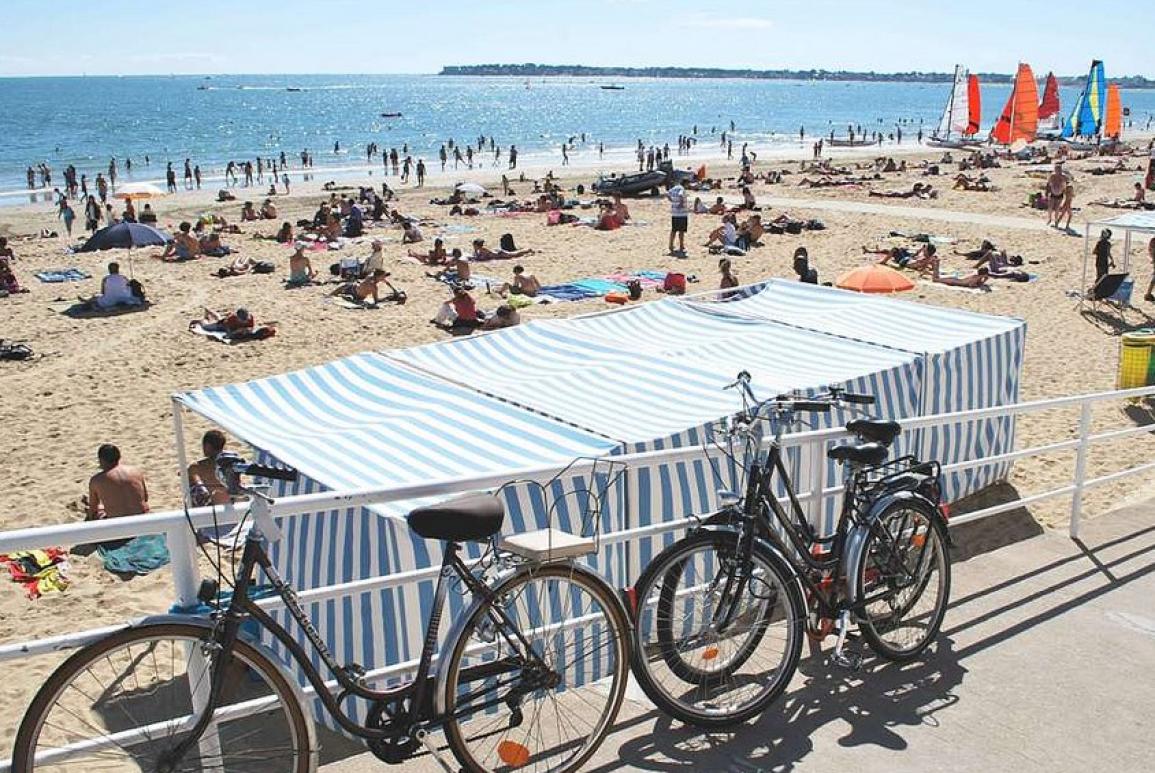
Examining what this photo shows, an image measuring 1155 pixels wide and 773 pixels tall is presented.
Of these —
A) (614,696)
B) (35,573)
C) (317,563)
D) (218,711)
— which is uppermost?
(218,711)

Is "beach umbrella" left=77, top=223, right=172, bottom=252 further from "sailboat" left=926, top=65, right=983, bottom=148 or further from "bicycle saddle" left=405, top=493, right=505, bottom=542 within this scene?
"sailboat" left=926, top=65, right=983, bottom=148

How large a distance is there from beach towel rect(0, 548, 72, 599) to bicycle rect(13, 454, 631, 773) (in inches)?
183

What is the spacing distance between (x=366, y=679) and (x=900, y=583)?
2.03 m

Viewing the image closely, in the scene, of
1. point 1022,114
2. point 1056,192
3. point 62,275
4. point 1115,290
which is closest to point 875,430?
point 1115,290

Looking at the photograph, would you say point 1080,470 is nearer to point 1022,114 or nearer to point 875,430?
point 875,430

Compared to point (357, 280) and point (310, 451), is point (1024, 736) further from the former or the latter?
point (357, 280)

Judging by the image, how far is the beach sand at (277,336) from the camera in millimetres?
8797

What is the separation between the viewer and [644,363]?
7.26 metres

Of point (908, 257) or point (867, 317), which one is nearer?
point (867, 317)

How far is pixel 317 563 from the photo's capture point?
5898 mm

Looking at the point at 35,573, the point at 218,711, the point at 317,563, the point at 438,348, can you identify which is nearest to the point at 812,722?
the point at 218,711

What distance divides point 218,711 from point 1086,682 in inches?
119

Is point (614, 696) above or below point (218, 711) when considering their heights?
below

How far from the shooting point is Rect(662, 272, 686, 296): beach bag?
17531mm
